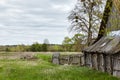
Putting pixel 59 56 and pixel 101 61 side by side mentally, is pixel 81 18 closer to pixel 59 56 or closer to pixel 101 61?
pixel 59 56

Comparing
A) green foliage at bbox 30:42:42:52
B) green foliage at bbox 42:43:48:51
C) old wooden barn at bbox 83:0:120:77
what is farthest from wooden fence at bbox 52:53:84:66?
green foliage at bbox 30:42:42:52

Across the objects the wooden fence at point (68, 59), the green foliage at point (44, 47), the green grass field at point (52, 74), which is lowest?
the green grass field at point (52, 74)

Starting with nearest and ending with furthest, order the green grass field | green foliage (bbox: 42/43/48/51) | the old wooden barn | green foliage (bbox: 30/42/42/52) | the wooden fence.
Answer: the green grass field
the old wooden barn
the wooden fence
green foliage (bbox: 42/43/48/51)
green foliage (bbox: 30/42/42/52)

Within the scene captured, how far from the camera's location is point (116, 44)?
99.4 ft

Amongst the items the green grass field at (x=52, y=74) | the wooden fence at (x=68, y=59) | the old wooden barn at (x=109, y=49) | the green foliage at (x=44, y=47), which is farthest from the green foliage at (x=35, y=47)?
the green grass field at (x=52, y=74)

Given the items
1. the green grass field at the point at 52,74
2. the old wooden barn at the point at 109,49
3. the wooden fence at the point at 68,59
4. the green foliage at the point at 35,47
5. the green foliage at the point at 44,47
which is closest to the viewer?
the green grass field at the point at 52,74

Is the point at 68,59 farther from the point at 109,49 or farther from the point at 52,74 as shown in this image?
the point at 52,74

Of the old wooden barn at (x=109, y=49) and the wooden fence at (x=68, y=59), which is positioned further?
the wooden fence at (x=68, y=59)

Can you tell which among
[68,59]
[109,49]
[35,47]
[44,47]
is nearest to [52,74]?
[109,49]

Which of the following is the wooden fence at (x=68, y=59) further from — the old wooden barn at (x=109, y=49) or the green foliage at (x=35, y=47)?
the green foliage at (x=35, y=47)

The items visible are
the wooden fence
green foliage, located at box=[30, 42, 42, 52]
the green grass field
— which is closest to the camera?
the green grass field

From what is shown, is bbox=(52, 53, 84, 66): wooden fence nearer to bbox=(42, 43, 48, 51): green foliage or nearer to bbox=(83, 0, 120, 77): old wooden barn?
bbox=(83, 0, 120, 77): old wooden barn

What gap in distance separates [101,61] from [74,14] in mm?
15573

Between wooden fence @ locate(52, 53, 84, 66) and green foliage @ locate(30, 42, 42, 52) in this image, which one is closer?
wooden fence @ locate(52, 53, 84, 66)
